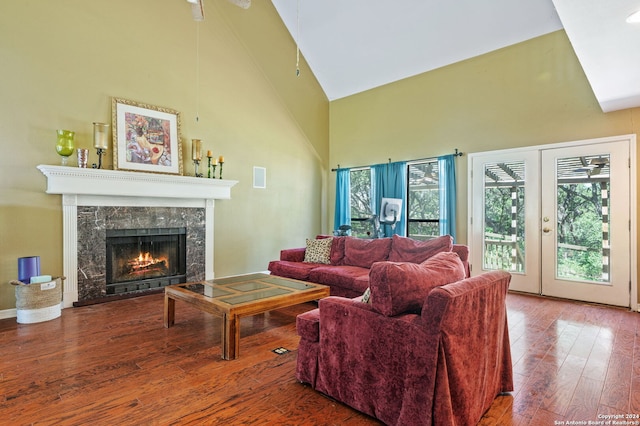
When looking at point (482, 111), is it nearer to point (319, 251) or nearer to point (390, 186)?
point (390, 186)

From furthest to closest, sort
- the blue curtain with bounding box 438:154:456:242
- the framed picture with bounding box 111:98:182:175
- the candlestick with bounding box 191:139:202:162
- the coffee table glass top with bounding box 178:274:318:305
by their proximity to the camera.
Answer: the blue curtain with bounding box 438:154:456:242
the candlestick with bounding box 191:139:202:162
the framed picture with bounding box 111:98:182:175
the coffee table glass top with bounding box 178:274:318:305

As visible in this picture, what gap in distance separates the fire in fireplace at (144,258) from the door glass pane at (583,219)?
17.7ft

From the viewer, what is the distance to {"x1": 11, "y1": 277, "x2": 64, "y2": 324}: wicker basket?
3.60m

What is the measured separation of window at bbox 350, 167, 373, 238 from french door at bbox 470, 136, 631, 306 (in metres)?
2.04

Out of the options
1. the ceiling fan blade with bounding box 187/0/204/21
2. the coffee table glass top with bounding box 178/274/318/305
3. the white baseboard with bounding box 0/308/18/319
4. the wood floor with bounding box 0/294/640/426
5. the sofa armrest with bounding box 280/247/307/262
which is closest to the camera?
the wood floor with bounding box 0/294/640/426

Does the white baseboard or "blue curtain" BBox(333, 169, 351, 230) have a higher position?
"blue curtain" BBox(333, 169, 351, 230)

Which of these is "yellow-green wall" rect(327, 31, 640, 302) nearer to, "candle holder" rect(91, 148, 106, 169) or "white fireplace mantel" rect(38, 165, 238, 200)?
"white fireplace mantel" rect(38, 165, 238, 200)

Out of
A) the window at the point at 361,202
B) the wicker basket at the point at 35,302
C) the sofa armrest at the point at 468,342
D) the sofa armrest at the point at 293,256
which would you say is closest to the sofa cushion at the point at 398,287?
the sofa armrest at the point at 468,342

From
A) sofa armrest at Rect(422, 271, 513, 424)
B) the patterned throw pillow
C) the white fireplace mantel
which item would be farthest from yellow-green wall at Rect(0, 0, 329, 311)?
sofa armrest at Rect(422, 271, 513, 424)

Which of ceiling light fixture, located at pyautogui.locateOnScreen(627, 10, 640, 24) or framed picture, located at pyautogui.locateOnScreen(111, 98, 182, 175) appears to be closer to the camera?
ceiling light fixture, located at pyautogui.locateOnScreen(627, 10, 640, 24)

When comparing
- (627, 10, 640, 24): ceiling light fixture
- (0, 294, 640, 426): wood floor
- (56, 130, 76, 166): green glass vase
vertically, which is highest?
(627, 10, 640, 24): ceiling light fixture

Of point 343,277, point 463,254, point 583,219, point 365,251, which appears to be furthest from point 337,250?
point 583,219

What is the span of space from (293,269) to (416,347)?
3046 mm

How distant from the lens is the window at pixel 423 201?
19.7 feet
